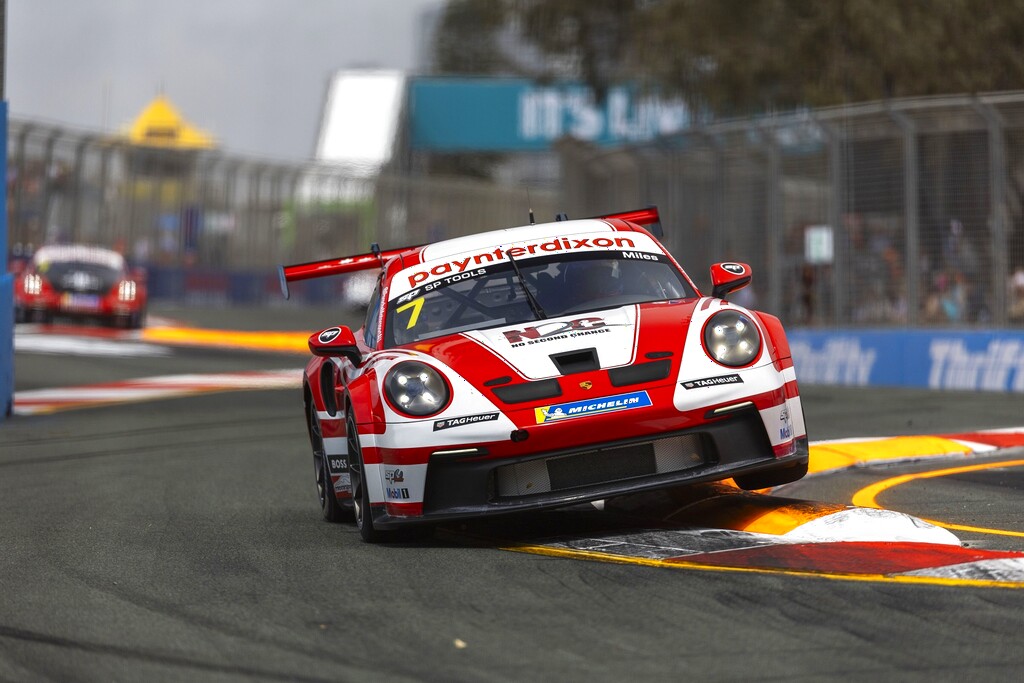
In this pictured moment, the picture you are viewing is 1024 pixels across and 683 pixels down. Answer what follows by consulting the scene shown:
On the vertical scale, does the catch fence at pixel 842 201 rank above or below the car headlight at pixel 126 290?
above

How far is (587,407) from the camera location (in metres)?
6.16

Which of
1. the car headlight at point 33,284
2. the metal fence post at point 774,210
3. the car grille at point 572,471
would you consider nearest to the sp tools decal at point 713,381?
the car grille at point 572,471

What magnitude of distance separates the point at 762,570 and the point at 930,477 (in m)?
3.02

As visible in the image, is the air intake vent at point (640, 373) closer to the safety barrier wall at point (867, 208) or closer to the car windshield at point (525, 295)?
the car windshield at point (525, 295)

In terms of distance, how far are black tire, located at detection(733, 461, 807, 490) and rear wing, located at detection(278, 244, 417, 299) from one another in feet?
6.91

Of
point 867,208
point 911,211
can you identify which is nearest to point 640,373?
point 911,211

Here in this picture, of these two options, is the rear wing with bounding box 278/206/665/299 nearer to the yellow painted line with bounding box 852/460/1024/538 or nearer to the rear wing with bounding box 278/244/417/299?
the rear wing with bounding box 278/244/417/299

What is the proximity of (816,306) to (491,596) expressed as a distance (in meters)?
12.7

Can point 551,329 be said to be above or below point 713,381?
above

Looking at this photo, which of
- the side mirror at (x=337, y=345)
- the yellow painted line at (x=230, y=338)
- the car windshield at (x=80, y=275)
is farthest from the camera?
the yellow painted line at (x=230, y=338)

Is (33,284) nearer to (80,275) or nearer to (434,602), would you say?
(80,275)

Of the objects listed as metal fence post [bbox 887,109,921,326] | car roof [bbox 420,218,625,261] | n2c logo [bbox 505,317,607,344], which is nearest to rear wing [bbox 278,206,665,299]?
car roof [bbox 420,218,625,261]

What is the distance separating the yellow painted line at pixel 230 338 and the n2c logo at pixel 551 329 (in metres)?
17.4

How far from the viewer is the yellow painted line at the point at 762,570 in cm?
513
